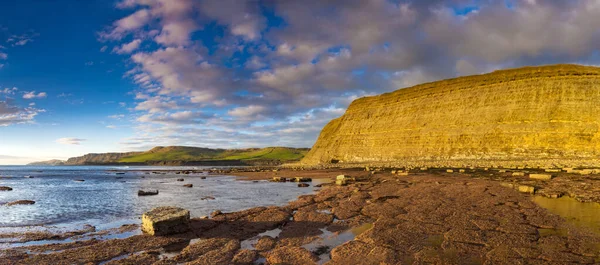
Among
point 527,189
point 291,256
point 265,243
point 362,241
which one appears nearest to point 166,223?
point 265,243

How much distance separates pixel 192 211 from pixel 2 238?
6564 millimetres

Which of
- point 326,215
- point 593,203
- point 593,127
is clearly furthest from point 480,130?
point 326,215

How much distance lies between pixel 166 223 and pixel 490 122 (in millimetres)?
63215

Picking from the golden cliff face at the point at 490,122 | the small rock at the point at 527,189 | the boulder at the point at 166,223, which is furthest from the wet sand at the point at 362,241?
the golden cliff face at the point at 490,122

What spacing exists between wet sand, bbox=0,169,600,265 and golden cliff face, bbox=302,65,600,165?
4126cm

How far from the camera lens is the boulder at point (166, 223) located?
9.20m

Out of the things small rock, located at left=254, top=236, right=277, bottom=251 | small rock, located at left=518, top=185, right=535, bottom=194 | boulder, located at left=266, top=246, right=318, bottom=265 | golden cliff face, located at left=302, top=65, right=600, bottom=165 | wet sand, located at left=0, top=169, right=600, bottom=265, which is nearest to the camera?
boulder, located at left=266, top=246, right=318, bottom=265

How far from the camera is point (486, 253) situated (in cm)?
695

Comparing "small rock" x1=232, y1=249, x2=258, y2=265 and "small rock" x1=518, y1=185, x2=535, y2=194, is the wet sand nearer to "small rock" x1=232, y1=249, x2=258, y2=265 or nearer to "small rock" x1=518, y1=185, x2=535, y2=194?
"small rock" x1=232, y1=249, x2=258, y2=265

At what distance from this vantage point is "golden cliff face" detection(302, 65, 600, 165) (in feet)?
160

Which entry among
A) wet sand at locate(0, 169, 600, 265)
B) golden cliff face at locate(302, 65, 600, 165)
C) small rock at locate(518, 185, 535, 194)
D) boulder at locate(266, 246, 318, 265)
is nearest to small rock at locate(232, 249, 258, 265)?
wet sand at locate(0, 169, 600, 265)

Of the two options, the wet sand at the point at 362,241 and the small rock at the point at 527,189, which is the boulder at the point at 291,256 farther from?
the small rock at the point at 527,189

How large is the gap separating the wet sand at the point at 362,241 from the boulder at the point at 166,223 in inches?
14.0

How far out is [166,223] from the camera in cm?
930
